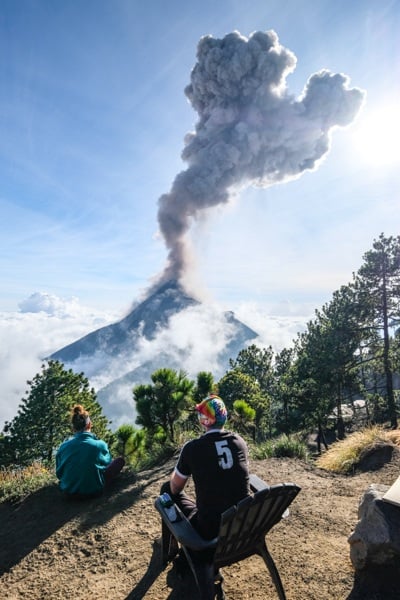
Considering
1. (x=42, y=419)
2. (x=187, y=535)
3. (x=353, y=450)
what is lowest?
(x=42, y=419)

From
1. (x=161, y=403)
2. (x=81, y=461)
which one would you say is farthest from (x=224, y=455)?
(x=161, y=403)

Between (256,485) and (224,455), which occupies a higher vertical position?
(224,455)

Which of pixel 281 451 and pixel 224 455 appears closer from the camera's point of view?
pixel 224 455

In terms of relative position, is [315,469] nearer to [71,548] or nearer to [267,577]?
[267,577]

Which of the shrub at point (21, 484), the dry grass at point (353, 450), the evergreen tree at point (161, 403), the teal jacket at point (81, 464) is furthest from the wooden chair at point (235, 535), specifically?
the evergreen tree at point (161, 403)

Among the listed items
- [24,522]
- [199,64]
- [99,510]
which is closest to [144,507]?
[99,510]

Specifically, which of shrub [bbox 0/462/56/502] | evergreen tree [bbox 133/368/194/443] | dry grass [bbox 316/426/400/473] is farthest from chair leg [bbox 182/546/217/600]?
evergreen tree [bbox 133/368/194/443]

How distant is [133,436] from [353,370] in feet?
74.0

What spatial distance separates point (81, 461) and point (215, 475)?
11.2ft

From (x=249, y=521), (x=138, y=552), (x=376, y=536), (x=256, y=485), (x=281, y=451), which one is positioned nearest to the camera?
(x=249, y=521)

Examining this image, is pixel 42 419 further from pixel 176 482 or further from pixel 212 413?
pixel 212 413

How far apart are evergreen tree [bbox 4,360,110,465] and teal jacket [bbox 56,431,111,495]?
55.4 ft

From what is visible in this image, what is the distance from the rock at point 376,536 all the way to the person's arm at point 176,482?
1750 millimetres

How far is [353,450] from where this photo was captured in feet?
25.3
